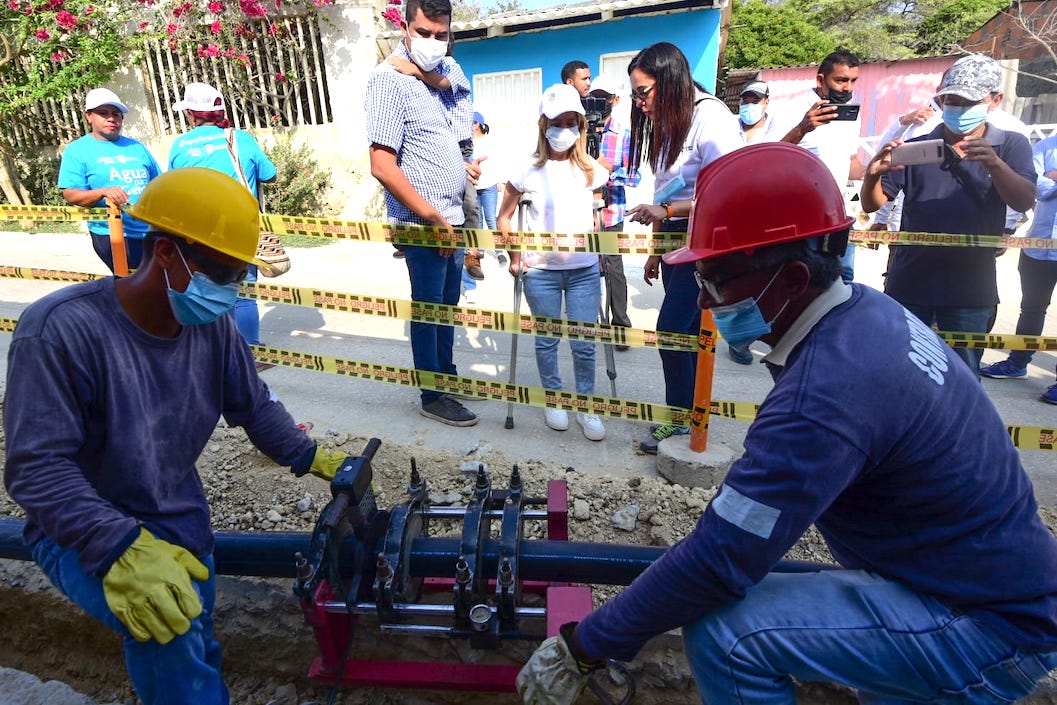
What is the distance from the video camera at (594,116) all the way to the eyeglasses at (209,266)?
15.2 ft

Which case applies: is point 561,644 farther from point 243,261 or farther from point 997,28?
point 997,28

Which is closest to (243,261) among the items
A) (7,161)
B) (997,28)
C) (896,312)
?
(896,312)

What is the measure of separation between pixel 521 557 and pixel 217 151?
3.76 metres

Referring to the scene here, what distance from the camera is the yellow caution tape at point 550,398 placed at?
321 centimetres

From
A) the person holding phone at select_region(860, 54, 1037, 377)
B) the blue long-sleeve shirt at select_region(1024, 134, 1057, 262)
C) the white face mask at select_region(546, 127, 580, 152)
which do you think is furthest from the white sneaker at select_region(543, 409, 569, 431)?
the blue long-sleeve shirt at select_region(1024, 134, 1057, 262)

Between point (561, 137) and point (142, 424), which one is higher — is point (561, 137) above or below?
above

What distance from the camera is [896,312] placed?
1.49 metres

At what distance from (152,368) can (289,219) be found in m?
2.20

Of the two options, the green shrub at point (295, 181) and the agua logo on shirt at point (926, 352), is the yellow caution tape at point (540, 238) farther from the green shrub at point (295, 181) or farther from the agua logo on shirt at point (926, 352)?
the green shrub at point (295, 181)

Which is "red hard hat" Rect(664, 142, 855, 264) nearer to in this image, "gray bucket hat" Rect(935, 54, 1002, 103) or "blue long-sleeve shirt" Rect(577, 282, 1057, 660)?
"blue long-sleeve shirt" Rect(577, 282, 1057, 660)

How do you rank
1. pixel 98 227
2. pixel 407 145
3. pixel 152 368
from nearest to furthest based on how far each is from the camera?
pixel 152 368, pixel 407 145, pixel 98 227

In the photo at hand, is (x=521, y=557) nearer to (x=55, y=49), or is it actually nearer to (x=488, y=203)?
(x=488, y=203)

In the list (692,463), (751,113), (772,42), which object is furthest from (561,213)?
(772,42)

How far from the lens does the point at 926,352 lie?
4.69 ft
